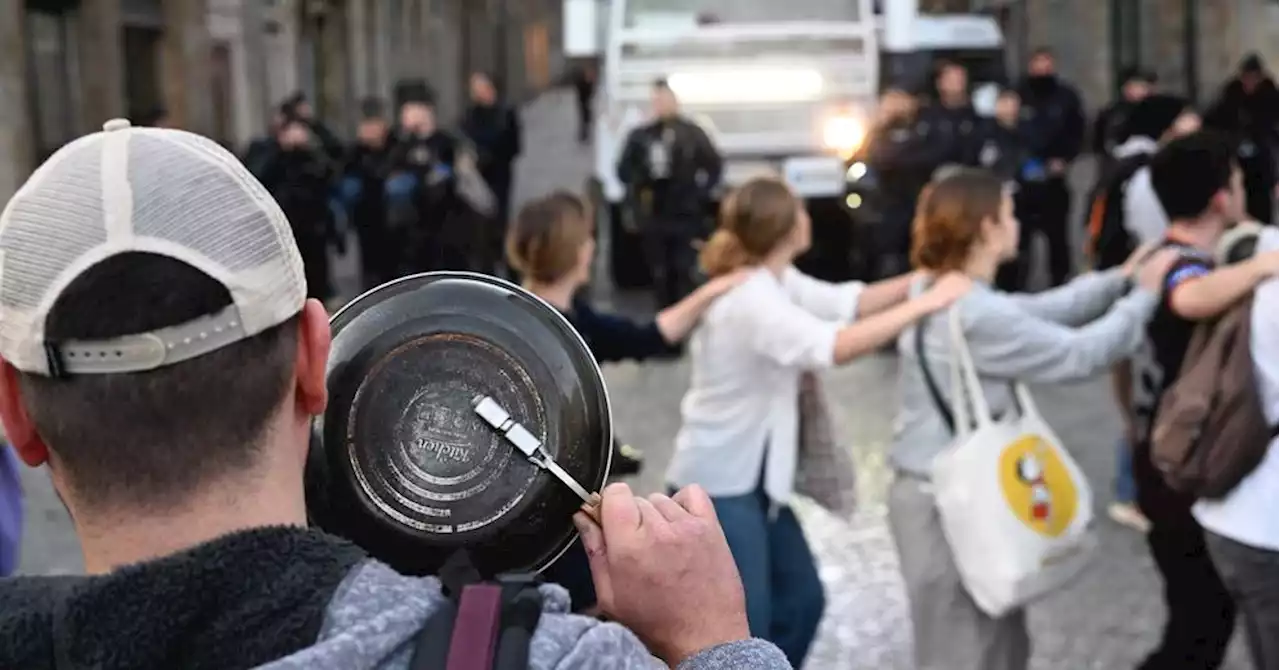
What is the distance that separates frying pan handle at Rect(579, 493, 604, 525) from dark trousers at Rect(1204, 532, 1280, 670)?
231 centimetres

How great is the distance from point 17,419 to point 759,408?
3.04 m

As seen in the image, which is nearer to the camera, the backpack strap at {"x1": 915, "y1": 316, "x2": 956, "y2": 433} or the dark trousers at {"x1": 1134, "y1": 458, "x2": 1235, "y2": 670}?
the backpack strap at {"x1": 915, "y1": 316, "x2": 956, "y2": 433}

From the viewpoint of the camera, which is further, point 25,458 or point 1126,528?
point 1126,528

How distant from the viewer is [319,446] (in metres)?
1.68

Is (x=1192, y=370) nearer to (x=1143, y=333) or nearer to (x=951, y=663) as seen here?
(x=1143, y=333)

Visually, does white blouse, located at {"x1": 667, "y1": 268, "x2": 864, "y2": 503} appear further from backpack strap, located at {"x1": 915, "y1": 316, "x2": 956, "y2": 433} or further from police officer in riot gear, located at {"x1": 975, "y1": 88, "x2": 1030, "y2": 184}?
police officer in riot gear, located at {"x1": 975, "y1": 88, "x2": 1030, "y2": 184}

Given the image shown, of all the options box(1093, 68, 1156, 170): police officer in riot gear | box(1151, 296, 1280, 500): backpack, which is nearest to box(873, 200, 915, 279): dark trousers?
box(1093, 68, 1156, 170): police officer in riot gear

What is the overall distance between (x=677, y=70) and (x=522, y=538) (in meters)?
12.4

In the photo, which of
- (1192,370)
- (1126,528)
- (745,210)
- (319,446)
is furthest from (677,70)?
(319,446)

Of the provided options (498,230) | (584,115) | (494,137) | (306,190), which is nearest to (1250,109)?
(498,230)

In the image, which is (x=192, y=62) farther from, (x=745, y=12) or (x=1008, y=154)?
(x=1008, y=154)

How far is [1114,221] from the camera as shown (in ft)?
23.3

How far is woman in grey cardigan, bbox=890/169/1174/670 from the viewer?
3.98 metres

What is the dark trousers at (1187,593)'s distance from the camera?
14.6ft
